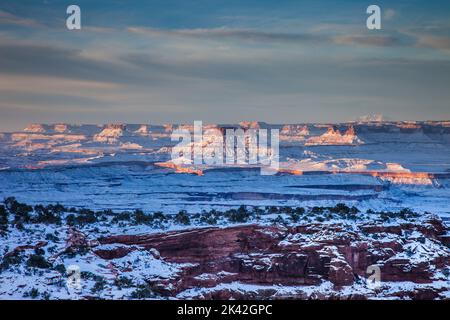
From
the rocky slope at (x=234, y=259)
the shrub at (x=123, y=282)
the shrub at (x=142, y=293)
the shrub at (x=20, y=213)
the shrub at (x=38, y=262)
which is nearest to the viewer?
the shrub at (x=142, y=293)

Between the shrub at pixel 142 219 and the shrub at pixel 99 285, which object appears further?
the shrub at pixel 142 219

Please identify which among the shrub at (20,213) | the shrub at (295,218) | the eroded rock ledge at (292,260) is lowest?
the eroded rock ledge at (292,260)

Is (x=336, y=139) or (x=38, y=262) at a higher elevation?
(x=38, y=262)

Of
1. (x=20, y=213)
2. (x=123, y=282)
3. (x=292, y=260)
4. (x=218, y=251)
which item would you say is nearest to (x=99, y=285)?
(x=123, y=282)

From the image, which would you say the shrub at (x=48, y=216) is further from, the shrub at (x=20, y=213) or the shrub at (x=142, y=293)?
the shrub at (x=142, y=293)

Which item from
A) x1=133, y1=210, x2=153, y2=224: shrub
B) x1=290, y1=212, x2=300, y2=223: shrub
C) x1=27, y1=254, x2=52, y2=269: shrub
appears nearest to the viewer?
x1=27, y1=254, x2=52, y2=269: shrub

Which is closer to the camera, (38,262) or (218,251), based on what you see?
(38,262)

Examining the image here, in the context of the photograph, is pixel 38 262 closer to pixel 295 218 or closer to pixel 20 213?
pixel 20 213

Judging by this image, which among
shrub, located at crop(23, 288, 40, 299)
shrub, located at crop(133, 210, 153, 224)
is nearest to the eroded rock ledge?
shrub, located at crop(133, 210, 153, 224)

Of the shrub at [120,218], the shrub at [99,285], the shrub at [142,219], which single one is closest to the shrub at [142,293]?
the shrub at [99,285]

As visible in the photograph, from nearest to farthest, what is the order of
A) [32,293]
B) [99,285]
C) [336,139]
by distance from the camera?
[32,293] → [99,285] → [336,139]

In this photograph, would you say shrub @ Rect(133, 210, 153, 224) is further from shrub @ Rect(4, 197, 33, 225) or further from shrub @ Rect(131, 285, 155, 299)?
Answer: shrub @ Rect(131, 285, 155, 299)

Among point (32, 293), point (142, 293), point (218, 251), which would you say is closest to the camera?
point (32, 293)
